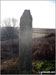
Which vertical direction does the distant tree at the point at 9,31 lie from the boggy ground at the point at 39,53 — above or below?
above

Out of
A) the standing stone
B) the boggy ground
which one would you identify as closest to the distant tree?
the boggy ground

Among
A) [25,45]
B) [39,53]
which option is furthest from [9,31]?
[25,45]

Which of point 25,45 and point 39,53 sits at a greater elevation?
point 25,45

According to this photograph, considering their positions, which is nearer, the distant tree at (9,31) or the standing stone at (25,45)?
the standing stone at (25,45)

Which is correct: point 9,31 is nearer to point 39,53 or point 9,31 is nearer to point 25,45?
point 39,53

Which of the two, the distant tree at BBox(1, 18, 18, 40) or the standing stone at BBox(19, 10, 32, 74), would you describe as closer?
the standing stone at BBox(19, 10, 32, 74)

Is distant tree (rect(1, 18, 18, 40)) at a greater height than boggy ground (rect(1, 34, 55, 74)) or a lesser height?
greater

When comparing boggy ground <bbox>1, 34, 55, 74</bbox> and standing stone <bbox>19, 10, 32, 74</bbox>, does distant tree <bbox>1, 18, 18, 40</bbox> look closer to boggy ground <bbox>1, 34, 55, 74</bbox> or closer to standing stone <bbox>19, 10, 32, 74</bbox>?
boggy ground <bbox>1, 34, 55, 74</bbox>

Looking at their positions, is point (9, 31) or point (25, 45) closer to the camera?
point (25, 45)

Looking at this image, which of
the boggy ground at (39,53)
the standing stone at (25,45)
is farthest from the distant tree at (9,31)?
the standing stone at (25,45)

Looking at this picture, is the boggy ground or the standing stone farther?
the boggy ground

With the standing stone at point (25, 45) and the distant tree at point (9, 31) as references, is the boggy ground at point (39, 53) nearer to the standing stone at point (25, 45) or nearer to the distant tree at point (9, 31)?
the distant tree at point (9, 31)
